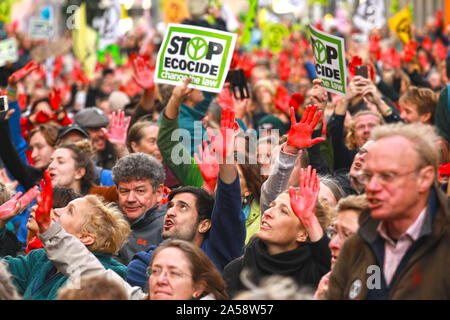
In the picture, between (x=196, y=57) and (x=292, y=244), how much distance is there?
3.00 meters

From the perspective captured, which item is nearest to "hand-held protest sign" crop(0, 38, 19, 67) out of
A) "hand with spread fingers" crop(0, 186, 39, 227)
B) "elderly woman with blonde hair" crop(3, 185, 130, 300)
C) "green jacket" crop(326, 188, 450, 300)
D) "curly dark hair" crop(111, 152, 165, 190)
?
"curly dark hair" crop(111, 152, 165, 190)

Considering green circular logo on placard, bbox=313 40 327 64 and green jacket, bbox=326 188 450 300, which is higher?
green circular logo on placard, bbox=313 40 327 64

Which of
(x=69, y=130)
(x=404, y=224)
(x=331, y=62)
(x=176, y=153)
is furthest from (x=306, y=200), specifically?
(x=69, y=130)

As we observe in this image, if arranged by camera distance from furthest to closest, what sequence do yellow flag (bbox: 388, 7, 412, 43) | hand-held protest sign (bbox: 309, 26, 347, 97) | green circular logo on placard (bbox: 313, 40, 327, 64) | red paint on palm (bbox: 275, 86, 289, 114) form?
1. yellow flag (bbox: 388, 7, 412, 43)
2. red paint on palm (bbox: 275, 86, 289, 114)
3. green circular logo on placard (bbox: 313, 40, 327, 64)
4. hand-held protest sign (bbox: 309, 26, 347, 97)

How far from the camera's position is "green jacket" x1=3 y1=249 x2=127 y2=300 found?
472cm

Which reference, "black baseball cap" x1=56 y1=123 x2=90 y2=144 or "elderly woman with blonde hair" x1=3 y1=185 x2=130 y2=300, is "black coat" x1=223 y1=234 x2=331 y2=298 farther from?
"black baseball cap" x1=56 y1=123 x2=90 y2=144

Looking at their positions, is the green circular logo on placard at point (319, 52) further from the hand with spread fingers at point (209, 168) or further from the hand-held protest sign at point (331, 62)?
the hand with spread fingers at point (209, 168)

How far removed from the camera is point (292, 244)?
4.66 m

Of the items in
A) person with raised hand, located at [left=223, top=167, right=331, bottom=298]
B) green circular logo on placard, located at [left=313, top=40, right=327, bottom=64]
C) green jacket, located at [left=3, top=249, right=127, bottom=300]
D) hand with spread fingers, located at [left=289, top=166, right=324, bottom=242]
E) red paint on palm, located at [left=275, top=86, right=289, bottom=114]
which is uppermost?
green circular logo on placard, located at [left=313, top=40, right=327, bottom=64]

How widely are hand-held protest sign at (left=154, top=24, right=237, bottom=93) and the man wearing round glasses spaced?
3797mm

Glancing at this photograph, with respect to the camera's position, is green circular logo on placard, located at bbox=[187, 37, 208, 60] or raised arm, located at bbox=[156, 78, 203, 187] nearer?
raised arm, located at bbox=[156, 78, 203, 187]

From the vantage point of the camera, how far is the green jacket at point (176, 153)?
21.2 feet

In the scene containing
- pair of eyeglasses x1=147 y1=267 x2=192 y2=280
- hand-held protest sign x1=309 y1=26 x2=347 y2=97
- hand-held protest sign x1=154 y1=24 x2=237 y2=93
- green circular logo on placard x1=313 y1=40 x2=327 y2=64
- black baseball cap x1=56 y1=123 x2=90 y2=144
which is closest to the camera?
pair of eyeglasses x1=147 y1=267 x2=192 y2=280
